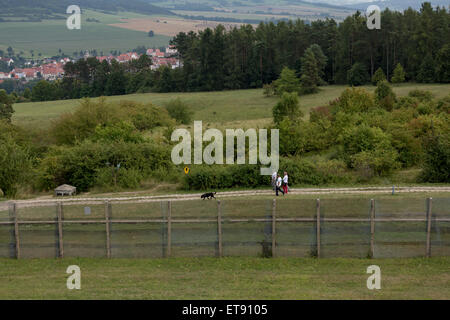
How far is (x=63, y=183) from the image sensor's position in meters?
40.2

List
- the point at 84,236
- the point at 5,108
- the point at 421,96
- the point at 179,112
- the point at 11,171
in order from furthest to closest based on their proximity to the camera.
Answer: the point at 179,112 < the point at 5,108 < the point at 421,96 < the point at 11,171 < the point at 84,236

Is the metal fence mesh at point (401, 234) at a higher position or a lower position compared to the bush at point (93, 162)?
higher

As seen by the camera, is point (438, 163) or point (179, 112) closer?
point (438, 163)

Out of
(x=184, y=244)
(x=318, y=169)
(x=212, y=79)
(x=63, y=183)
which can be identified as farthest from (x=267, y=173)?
(x=212, y=79)

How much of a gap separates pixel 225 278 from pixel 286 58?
313 ft

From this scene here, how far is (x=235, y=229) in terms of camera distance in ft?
56.1

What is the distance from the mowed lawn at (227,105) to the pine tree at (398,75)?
3.26m

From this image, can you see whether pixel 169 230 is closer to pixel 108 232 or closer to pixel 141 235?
pixel 141 235

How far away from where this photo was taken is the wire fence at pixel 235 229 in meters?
16.7

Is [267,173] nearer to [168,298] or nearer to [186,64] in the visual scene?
[168,298]

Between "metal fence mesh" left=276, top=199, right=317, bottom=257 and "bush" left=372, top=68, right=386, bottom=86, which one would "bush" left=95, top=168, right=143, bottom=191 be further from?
"bush" left=372, top=68, right=386, bottom=86

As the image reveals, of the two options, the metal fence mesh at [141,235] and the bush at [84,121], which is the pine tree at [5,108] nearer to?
the bush at [84,121]

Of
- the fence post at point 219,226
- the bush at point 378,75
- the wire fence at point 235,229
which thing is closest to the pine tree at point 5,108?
the bush at point 378,75

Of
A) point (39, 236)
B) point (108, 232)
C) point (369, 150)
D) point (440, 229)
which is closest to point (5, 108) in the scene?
point (369, 150)
